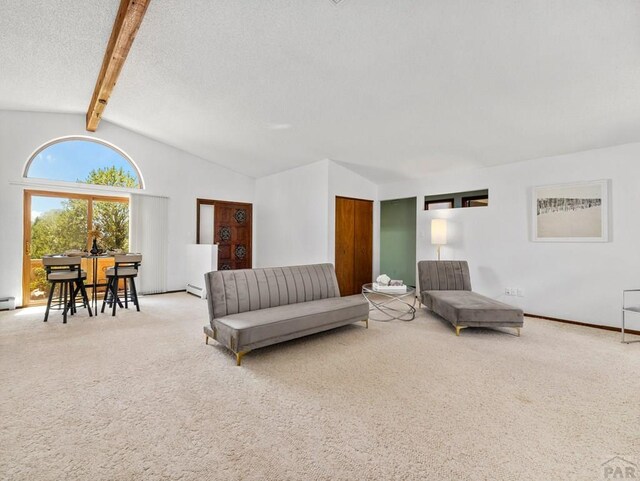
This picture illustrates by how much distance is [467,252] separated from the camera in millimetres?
5285

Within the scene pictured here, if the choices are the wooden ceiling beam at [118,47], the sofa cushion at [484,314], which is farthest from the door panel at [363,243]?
the wooden ceiling beam at [118,47]

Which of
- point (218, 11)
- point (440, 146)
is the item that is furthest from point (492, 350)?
point (218, 11)

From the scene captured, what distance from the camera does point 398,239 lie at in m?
6.96

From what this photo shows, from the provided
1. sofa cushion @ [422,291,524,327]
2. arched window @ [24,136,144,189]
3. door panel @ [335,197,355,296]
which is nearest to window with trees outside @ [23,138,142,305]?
arched window @ [24,136,144,189]

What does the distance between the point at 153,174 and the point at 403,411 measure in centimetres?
635

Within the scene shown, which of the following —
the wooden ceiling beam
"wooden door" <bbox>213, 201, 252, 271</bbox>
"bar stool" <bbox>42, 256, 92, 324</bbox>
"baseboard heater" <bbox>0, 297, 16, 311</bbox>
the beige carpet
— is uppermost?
the wooden ceiling beam

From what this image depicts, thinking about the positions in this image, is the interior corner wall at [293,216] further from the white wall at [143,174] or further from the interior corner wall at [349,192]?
the white wall at [143,174]

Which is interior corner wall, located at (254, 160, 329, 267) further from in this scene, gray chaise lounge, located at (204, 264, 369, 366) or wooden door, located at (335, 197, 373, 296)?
gray chaise lounge, located at (204, 264, 369, 366)

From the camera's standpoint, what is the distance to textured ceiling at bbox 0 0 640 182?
8.05ft

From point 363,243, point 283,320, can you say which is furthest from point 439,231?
point 283,320

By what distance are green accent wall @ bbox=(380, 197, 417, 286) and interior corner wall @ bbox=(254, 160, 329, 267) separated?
1.82m

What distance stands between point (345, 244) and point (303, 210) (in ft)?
3.68

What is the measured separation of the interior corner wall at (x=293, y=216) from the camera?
5777 millimetres

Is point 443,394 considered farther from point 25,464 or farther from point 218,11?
point 218,11
